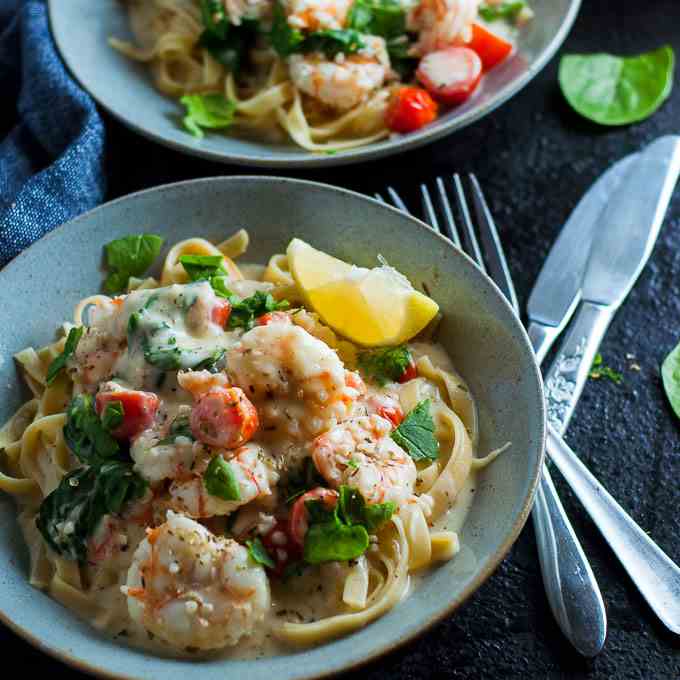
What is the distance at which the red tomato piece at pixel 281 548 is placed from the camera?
354 centimetres

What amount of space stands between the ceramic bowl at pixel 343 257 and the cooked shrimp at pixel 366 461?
35 centimetres

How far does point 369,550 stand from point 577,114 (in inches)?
136

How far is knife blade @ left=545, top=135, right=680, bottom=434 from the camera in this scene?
451 cm

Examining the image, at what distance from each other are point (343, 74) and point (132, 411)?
2.57 m

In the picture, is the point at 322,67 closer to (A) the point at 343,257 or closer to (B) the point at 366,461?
(A) the point at 343,257

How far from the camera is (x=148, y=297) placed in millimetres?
4078

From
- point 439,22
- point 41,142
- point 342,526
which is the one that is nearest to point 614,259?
point 439,22

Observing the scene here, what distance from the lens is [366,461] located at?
359 centimetres

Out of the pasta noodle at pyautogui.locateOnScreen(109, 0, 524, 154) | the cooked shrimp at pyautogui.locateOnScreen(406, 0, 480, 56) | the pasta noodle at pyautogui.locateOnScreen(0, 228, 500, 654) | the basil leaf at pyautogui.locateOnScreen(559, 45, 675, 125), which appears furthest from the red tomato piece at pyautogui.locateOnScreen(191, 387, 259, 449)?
the basil leaf at pyautogui.locateOnScreen(559, 45, 675, 125)

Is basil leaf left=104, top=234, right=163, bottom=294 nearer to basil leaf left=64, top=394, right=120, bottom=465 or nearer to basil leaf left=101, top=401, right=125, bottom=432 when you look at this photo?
basil leaf left=64, top=394, right=120, bottom=465

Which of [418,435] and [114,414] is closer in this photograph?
[114,414]

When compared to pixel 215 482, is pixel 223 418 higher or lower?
higher

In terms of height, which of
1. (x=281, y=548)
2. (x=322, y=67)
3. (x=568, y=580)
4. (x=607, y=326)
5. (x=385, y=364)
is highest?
(x=322, y=67)

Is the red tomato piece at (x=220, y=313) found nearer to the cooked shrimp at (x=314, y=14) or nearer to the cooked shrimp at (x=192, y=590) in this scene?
the cooked shrimp at (x=192, y=590)
